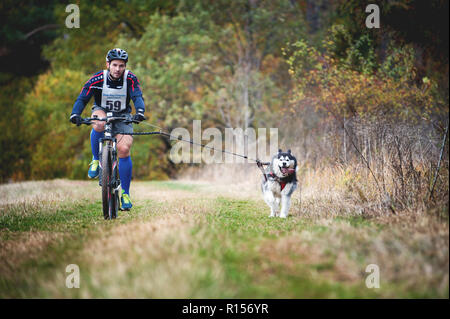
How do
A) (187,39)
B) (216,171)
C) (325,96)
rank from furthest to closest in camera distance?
1. (187,39)
2. (216,171)
3. (325,96)

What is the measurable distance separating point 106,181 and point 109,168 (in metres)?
0.19

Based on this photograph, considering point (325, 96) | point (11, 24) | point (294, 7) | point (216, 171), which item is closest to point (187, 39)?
point (294, 7)

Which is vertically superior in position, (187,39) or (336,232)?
(187,39)

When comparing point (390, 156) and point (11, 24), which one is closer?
point (390, 156)

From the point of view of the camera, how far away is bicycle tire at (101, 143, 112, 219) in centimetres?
450

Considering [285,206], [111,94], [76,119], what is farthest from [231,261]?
[111,94]

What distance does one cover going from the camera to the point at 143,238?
3016 millimetres

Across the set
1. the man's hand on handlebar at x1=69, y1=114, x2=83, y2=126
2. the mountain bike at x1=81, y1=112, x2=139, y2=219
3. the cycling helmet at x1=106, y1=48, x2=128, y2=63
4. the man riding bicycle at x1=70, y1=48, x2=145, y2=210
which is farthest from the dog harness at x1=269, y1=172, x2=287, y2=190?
the man's hand on handlebar at x1=69, y1=114, x2=83, y2=126

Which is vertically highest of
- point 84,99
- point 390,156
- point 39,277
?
point 84,99

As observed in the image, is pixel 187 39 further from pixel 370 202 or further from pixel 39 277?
pixel 39 277

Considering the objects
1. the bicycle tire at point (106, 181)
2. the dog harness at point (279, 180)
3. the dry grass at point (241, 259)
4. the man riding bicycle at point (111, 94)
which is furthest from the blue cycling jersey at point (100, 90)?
the dog harness at point (279, 180)

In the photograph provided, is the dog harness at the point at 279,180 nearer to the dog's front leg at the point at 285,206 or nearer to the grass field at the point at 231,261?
the dog's front leg at the point at 285,206

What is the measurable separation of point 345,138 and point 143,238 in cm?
452

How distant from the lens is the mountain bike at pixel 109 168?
4.55m
